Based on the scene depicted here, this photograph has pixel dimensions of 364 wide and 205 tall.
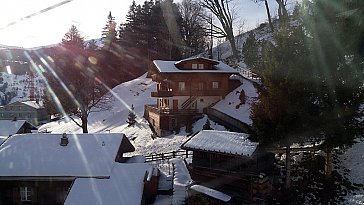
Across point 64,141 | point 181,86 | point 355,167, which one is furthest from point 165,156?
point 355,167

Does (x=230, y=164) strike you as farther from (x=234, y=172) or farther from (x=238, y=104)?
(x=238, y=104)

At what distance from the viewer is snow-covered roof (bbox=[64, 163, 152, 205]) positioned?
694 inches

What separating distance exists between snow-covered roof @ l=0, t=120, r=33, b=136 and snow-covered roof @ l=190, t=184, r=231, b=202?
29.4m

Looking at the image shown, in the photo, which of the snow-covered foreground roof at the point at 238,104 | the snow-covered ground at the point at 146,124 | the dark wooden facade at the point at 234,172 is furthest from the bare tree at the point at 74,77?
the dark wooden facade at the point at 234,172

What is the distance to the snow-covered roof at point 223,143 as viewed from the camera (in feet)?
65.6

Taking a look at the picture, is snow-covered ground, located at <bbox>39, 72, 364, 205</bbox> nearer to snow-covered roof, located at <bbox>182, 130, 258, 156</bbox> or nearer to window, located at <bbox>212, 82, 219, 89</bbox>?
window, located at <bbox>212, 82, 219, 89</bbox>

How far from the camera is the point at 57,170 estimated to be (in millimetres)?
20406

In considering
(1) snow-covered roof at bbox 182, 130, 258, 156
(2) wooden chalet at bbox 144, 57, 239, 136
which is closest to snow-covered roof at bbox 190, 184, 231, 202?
(1) snow-covered roof at bbox 182, 130, 258, 156

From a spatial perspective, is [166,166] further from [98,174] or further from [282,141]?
[282,141]

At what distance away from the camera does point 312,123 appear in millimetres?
18453

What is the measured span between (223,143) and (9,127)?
3199 cm

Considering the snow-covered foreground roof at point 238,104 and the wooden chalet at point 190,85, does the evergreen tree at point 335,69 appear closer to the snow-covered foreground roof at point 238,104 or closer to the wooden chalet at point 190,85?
the snow-covered foreground roof at point 238,104

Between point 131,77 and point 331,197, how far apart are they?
162ft

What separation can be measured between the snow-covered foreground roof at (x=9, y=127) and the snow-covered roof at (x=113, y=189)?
2644cm
